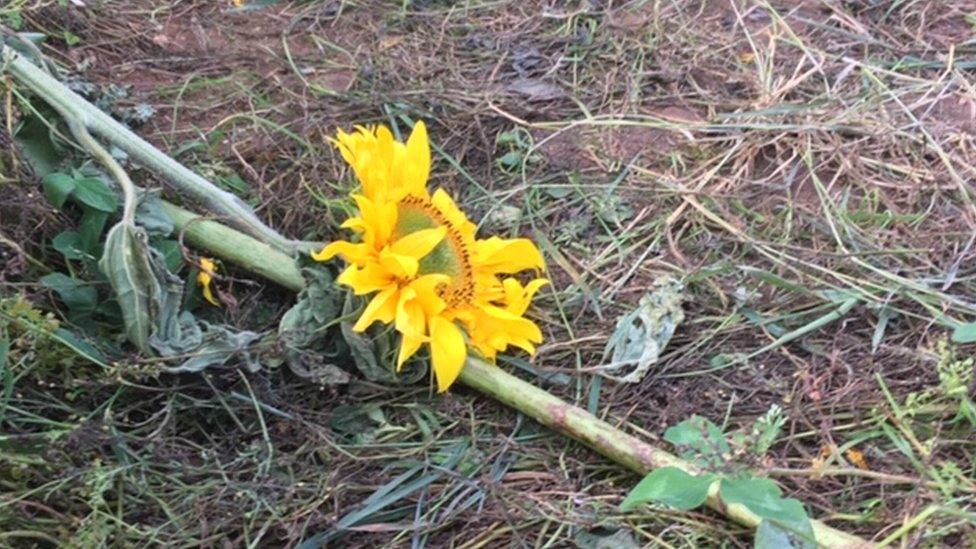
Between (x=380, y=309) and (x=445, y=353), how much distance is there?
12cm

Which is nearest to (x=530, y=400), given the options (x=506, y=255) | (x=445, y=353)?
(x=445, y=353)

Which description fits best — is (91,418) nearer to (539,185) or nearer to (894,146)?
(539,185)

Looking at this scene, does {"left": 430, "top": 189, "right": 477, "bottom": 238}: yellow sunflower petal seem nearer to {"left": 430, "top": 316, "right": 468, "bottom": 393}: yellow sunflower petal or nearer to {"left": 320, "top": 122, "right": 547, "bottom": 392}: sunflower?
{"left": 320, "top": 122, "right": 547, "bottom": 392}: sunflower

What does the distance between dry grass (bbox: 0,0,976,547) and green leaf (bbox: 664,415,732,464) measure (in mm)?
101

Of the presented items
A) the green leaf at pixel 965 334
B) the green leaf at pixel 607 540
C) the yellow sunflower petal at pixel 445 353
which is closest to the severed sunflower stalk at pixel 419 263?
the yellow sunflower petal at pixel 445 353

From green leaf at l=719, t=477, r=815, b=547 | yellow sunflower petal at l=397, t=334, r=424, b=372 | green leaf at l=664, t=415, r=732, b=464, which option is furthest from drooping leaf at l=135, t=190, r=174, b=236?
green leaf at l=719, t=477, r=815, b=547

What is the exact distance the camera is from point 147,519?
140 cm

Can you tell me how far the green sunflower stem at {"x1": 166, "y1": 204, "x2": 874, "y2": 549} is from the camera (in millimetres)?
1375

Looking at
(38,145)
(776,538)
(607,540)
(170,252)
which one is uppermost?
(38,145)

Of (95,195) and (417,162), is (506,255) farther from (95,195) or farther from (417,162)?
(95,195)

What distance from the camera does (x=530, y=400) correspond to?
157cm

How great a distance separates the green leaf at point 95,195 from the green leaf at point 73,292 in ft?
0.41

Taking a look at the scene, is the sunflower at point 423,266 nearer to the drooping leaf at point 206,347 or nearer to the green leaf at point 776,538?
the drooping leaf at point 206,347

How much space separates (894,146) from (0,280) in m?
1.60
